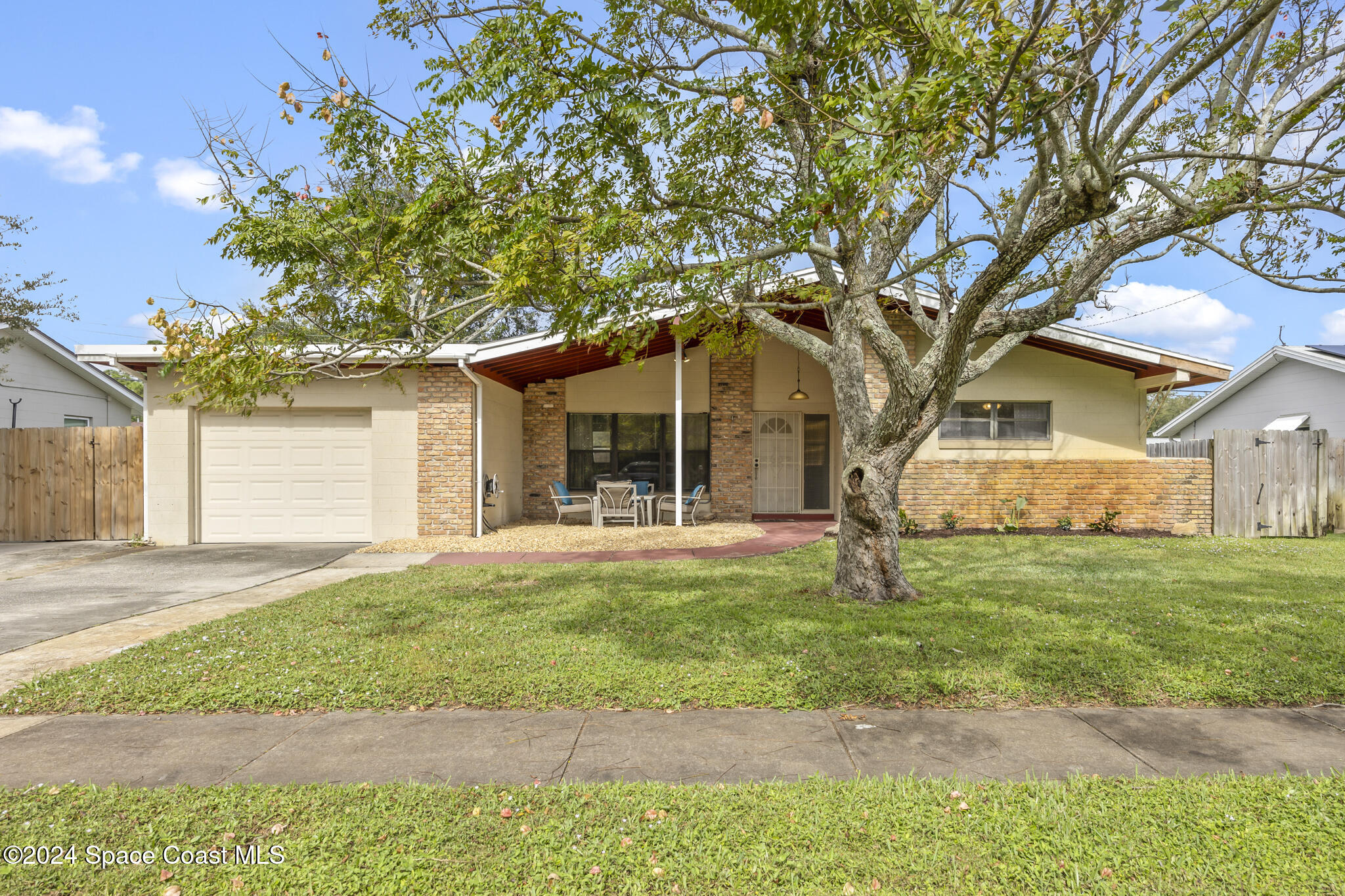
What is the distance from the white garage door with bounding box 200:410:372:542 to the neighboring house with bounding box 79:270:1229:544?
2 centimetres

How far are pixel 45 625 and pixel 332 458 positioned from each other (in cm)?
567

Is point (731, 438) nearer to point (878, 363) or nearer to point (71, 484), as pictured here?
point (878, 363)

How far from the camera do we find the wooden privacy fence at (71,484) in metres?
11.6

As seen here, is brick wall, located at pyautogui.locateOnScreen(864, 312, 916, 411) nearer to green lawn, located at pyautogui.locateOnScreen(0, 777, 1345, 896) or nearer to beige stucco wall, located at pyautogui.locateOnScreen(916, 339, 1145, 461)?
beige stucco wall, located at pyautogui.locateOnScreen(916, 339, 1145, 461)

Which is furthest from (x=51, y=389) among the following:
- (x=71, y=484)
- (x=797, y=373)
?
(x=797, y=373)

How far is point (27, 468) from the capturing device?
38.7 ft

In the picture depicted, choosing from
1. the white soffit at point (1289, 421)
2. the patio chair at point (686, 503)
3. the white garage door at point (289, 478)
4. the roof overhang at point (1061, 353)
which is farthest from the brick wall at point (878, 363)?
the white soffit at point (1289, 421)

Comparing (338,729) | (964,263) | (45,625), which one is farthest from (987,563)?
(45,625)

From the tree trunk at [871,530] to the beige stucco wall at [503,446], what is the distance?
6.98 meters

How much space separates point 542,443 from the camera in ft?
48.8

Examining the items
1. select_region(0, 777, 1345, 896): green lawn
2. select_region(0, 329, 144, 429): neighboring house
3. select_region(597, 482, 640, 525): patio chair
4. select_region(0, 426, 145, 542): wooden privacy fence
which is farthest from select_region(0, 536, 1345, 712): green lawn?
select_region(0, 329, 144, 429): neighboring house

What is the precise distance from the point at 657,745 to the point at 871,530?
3.74 metres

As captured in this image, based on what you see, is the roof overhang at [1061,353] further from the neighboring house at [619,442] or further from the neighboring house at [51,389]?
the neighboring house at [51,389]

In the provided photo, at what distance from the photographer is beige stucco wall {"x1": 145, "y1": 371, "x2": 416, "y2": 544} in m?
11.0
